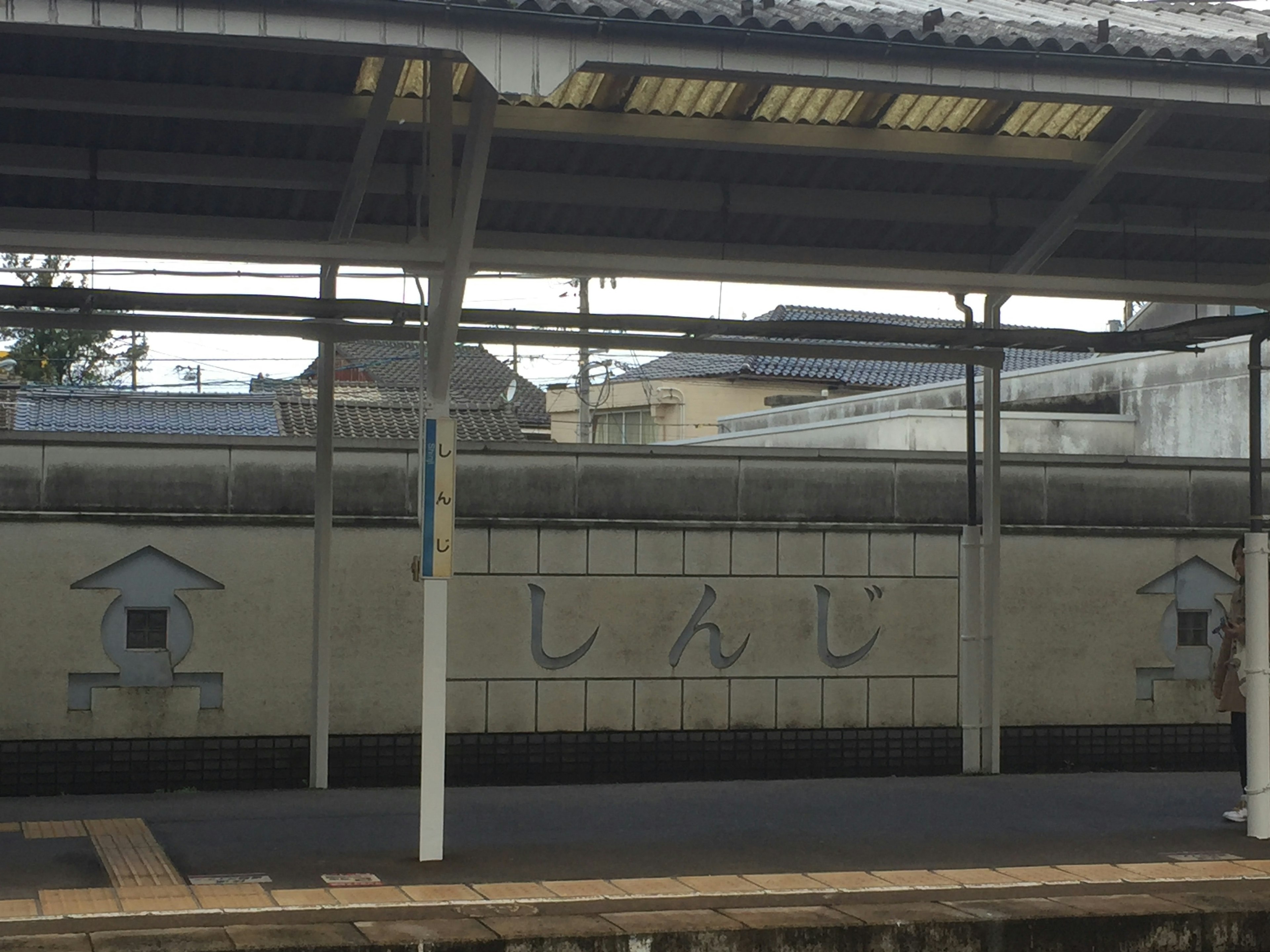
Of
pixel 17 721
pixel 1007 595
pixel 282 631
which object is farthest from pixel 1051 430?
pixel 17 721

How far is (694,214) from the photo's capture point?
30.7ft

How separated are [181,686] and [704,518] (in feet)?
11.9

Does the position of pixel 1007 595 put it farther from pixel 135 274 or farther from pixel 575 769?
pixel 135 274

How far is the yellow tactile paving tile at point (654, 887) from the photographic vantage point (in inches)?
264

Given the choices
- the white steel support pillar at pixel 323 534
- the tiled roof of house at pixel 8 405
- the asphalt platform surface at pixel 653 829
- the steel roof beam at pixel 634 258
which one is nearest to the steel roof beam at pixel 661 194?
the steel roof beam at pixel 634 258

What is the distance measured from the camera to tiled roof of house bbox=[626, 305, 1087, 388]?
105 feet

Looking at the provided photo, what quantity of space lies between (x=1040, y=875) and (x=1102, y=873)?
0.32 meters

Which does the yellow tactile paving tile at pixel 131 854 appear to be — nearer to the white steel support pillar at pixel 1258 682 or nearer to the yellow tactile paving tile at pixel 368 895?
the yellow tactile paving tile at pixel 368 895

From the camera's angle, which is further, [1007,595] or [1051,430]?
[1051,430]

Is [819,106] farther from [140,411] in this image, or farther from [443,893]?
[140,411]

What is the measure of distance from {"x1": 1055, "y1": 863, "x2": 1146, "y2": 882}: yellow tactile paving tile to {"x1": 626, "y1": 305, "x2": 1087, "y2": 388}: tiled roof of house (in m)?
23.3

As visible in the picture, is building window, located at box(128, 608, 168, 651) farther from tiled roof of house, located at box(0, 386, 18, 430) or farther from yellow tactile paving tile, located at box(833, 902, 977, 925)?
yellow tactile paving tile, located at box(833, 902, 977, 925)

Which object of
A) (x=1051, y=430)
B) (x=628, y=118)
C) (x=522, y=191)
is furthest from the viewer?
(x=1051, y=430)

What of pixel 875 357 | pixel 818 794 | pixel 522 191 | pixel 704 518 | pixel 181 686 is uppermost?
pixel 522 191
